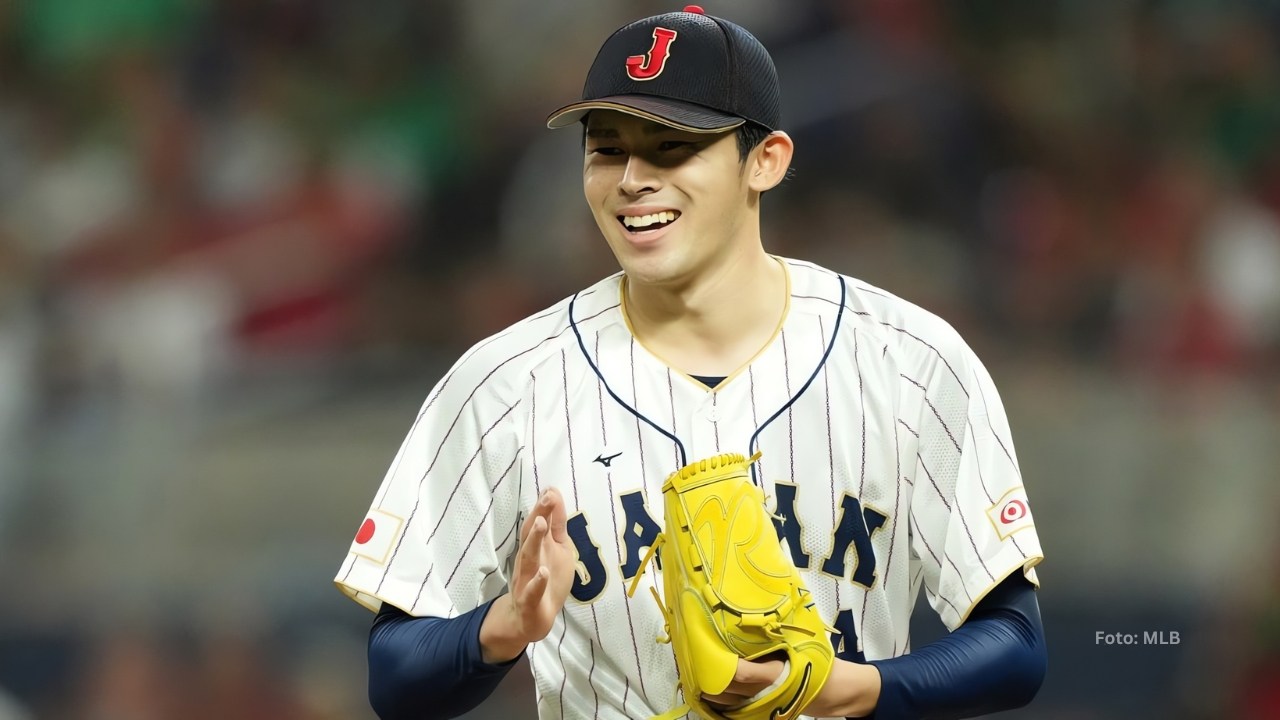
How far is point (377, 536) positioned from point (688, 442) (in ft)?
1.58

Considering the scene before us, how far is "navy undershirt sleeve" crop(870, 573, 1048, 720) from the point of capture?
86.3 inches

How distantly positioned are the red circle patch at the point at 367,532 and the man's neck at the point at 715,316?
500 mm

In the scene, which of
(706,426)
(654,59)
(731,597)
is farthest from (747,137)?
(731,597)

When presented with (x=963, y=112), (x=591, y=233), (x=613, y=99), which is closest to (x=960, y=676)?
(x=613, y=99)

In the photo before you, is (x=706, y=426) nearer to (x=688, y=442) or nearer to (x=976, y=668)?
(x=688, y=442)

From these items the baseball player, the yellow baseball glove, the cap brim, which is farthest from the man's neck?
the yellow baseball glove

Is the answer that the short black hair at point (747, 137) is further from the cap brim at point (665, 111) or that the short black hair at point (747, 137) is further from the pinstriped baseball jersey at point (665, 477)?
the pinstriped baseball jersey at point (665, 477)

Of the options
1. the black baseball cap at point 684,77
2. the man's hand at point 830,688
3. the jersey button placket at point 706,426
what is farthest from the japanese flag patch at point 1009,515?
the black baseball cap at point 684,77

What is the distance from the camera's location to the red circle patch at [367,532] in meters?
2.35

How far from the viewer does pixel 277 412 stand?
5.17m

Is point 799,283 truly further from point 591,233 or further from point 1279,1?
point 1279,1

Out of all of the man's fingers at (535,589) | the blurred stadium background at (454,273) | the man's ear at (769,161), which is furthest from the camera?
the blurred stadium background at (454,273)

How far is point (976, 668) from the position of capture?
2.22 metres

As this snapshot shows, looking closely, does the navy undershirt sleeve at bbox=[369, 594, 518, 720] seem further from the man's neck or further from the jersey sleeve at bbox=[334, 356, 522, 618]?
the man's neck
